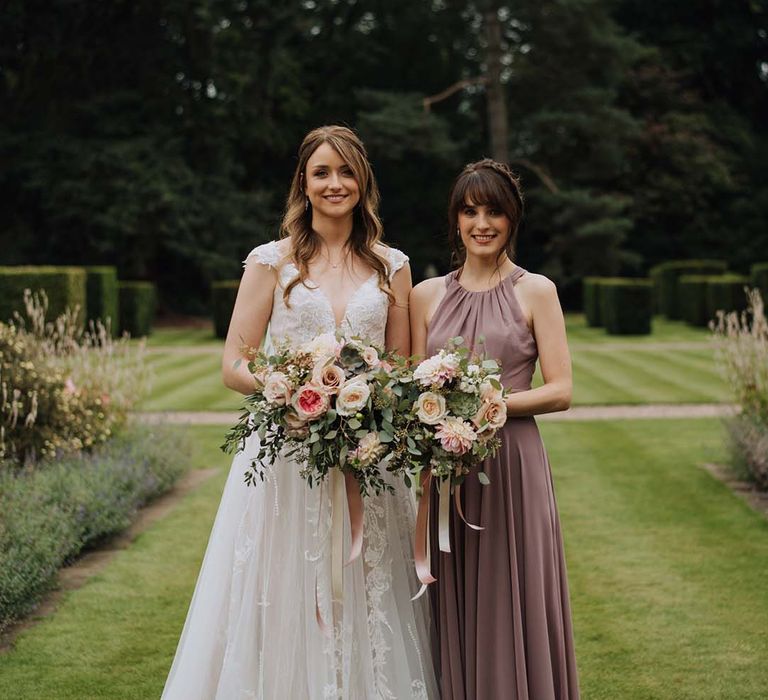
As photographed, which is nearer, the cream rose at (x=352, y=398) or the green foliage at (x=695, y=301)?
the cream rose at (x=352, y=398)

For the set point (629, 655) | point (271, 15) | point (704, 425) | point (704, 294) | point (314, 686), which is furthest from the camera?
point (271, 15)

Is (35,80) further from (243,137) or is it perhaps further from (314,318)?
(314,318)

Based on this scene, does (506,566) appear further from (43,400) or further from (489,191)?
(43,400)

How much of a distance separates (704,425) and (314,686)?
27.4ft

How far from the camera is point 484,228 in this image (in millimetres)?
3445

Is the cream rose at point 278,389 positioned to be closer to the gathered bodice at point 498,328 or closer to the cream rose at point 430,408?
the cream rose at point 430,408

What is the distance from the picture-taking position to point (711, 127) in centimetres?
3331

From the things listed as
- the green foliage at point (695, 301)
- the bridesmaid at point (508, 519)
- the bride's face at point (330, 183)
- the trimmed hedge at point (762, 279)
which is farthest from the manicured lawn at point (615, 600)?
the green foliage at point (695, 301)

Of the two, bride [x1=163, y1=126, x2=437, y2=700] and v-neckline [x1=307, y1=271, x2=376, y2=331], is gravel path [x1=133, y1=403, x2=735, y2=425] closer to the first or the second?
bride [x1=163, y1=126, x2=437, y2=700]

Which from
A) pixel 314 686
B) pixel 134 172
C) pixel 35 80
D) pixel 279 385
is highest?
A: pixel 35 80

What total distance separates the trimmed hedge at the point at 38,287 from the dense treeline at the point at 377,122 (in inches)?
409

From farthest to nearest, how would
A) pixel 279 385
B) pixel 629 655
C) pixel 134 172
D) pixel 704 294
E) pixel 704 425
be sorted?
pixel 134 172 < pixel 704 294 < pixel 704 425 < pixel 629 655 < pixel 279 385

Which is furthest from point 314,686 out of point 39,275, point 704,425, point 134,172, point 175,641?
point 134,172

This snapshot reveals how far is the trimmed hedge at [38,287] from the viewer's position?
1734cm
